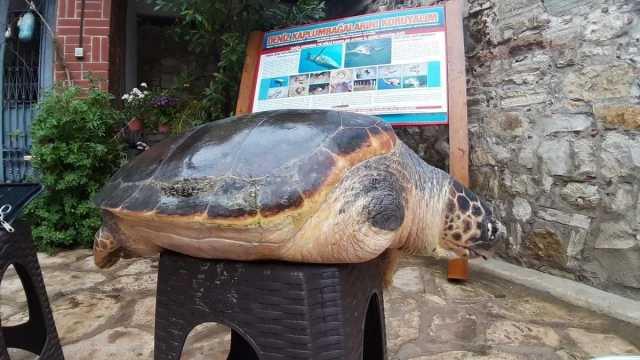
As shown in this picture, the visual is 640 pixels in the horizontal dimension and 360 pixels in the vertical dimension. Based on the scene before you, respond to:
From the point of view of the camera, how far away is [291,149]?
100 cm

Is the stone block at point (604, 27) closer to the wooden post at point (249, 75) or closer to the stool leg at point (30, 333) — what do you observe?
the wooden post at point (249, 75)

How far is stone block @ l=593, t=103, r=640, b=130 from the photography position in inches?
83.5

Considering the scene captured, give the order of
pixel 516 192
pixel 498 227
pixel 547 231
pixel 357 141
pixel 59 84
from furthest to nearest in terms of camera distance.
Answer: pixel 59 84 → pixel 516 192 → pixel 547 231 → pixel 498 227 → pixel 357 141

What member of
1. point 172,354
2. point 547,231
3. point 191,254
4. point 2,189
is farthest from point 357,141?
point 547,231

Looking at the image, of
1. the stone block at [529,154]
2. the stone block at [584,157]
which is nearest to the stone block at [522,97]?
the stone block at [529,154]

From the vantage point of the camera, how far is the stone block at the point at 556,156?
7.99ft

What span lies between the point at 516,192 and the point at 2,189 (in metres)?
2.85

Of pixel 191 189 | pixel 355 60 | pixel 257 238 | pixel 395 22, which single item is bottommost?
pixel 257 238

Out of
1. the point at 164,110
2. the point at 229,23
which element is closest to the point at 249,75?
the point at 229,23

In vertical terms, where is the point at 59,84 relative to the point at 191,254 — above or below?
above

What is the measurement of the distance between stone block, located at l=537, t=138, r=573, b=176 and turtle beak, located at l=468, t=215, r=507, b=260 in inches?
58.2

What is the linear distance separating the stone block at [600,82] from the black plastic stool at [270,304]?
6.63 ft

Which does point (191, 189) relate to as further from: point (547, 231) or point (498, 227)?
point (547, 231)

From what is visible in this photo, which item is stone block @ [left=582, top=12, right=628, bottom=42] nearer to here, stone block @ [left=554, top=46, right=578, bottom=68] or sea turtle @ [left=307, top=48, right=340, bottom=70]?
stone block @ [left=554, top=46, right=578, bottom=68]
